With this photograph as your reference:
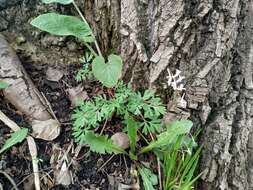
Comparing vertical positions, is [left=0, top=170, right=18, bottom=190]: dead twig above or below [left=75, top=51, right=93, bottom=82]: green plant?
below

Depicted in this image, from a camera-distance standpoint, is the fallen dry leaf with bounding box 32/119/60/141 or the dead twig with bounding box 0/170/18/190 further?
the fallen dry leaf with bounding box 32/119/60/141

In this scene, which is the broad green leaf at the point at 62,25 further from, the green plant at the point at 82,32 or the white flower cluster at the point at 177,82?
the white flower cluster at the point at 177,82

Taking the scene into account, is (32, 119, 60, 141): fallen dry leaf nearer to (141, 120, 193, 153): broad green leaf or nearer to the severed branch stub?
the severed branch stub

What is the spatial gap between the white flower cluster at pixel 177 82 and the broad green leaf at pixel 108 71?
221 millimetres

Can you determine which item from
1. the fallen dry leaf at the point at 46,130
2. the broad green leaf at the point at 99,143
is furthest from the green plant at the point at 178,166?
the fallen dry leaf at the point at 46,130

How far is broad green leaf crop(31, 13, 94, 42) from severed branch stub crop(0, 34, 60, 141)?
255mm

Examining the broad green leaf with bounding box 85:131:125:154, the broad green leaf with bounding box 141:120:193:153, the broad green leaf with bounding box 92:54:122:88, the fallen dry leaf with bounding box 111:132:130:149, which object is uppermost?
the broad green leaf with bounding box 92:54:122:88

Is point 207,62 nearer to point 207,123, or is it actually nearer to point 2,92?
point 207,123

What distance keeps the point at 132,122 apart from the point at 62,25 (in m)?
0.46

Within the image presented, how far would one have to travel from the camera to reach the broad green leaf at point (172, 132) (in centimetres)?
146

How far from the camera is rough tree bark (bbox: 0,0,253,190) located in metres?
1.48

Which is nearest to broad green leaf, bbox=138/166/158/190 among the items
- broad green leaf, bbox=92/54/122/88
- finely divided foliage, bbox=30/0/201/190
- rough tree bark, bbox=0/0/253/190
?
finely divided foliage, bbox=30/0/201/190

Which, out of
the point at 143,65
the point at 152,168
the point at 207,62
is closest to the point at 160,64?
the point at 143,65

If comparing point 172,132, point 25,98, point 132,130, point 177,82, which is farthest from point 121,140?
point 25,98
